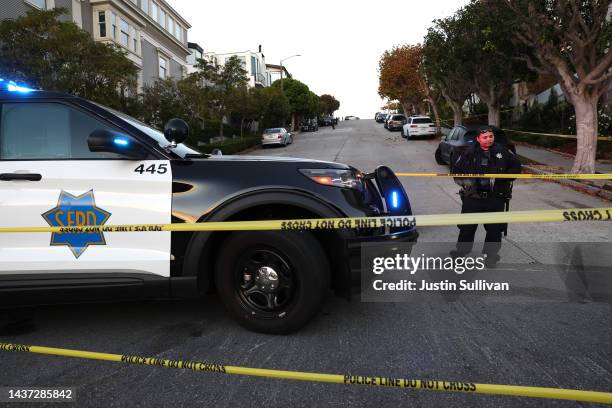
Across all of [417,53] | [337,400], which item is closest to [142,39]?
[417,53]

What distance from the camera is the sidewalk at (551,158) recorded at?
14.1m

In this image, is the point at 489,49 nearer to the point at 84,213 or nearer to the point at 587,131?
the point at 587,131

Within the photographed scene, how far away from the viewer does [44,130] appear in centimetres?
323

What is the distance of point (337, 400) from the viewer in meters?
2.47

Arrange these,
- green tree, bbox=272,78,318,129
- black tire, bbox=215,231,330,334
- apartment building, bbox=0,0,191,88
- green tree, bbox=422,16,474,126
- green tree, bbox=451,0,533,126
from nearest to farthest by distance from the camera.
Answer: black tire, bbox=215,231,330,334 < green tree, bbox=451,0,533,126 < green tree, bbox=422,16,474,126 < apartment building, bbox=0,0,191,88 < green tree, bbox=272,78,318,129

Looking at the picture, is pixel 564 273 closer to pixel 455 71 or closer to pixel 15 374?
pixel 15 374

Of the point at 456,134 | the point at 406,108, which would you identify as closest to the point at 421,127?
the point at 456,134

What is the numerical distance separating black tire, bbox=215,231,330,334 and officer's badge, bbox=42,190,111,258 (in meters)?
0.83

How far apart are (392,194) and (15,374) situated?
9.27ft

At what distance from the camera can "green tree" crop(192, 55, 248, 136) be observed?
2611 centimetres

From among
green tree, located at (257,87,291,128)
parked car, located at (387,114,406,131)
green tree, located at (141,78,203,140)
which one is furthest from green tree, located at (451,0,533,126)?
parked car, located at (387,114,406,131)

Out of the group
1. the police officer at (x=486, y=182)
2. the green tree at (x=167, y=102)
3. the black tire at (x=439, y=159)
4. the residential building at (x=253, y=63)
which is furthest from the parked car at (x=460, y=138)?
the residential building at (x=253, y=63)

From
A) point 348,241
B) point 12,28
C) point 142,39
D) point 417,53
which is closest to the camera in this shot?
point 348,241

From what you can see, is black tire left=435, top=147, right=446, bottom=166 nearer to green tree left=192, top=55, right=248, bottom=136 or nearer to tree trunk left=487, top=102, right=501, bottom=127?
tree trunk left=487, top=102, right=501, bottom=127
